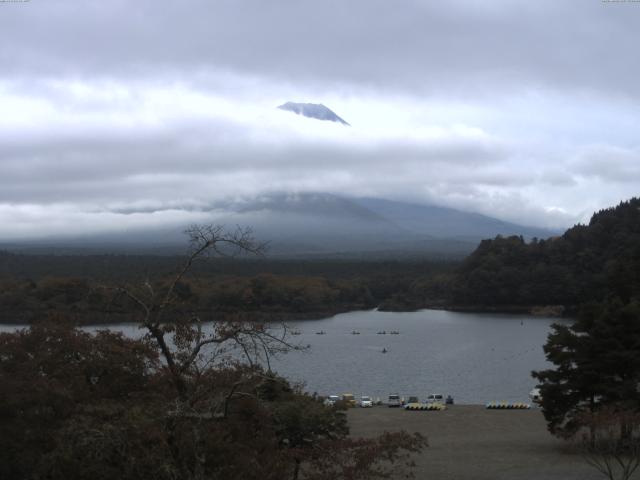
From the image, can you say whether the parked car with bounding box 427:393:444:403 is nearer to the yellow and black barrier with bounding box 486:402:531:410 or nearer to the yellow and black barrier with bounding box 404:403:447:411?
the yellow and black barrier with bounding box 404:403:447:411

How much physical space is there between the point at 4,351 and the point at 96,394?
1996 mm

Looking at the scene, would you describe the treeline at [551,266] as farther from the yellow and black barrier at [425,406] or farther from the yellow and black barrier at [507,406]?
the yellow and black barrier at [425,406]

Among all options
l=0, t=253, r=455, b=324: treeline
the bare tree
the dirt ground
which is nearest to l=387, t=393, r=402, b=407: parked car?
the dirt ground

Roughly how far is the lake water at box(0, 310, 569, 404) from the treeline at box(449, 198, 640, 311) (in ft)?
16.9

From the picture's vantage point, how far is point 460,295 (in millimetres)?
71750

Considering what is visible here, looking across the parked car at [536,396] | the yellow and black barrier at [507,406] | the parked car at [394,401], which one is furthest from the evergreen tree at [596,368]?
the parked car at [394,401]

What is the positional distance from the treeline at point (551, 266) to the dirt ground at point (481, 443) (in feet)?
142

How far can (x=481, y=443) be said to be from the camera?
1883 cm

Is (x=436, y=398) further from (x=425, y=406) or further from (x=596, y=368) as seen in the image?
(x=596, y=368)

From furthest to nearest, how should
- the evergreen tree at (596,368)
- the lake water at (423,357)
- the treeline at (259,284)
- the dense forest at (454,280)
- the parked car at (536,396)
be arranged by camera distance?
the dense forest at (454,280) < the treeline at (259,284) < the lake water at (423,357) < the parked car at (536,396) < the evergreen tree at (596,368)

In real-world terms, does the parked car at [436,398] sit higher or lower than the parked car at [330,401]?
lower

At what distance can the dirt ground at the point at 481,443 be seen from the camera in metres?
15.1

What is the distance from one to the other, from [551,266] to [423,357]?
3132 cm

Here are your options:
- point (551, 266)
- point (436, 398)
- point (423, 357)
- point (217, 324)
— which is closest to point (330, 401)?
point (436, 398)
